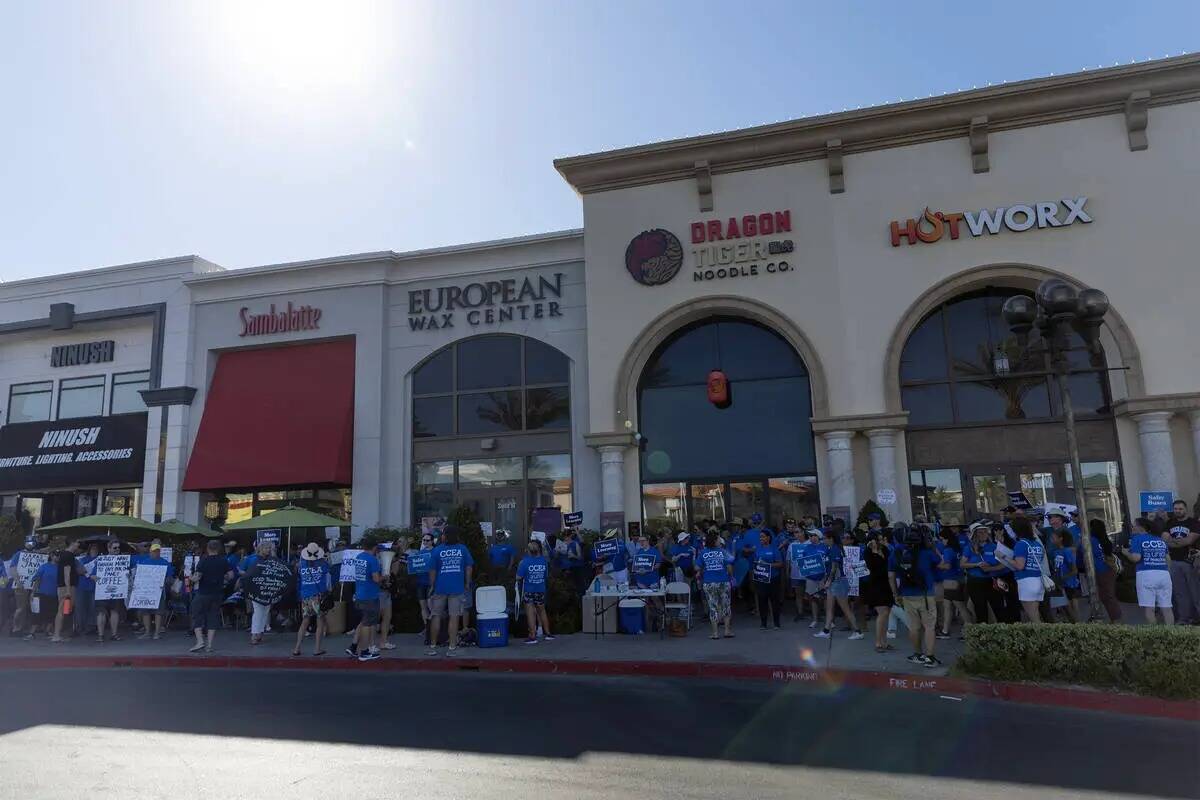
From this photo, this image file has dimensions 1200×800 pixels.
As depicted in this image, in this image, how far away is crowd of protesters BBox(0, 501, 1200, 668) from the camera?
10891mm

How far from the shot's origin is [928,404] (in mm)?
18016

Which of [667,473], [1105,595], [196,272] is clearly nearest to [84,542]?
[196,272]

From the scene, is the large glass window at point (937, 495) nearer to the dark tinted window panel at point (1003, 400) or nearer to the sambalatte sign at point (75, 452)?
the dark tinted window panel at point (1003, 400)

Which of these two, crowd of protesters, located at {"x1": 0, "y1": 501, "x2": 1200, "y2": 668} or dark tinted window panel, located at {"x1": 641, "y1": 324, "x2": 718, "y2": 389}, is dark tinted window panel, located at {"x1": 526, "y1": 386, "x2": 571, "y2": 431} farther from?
crowd of protesters, located at {"x1": 0, "y1": 501, "x2": 1200, "y2": 668}

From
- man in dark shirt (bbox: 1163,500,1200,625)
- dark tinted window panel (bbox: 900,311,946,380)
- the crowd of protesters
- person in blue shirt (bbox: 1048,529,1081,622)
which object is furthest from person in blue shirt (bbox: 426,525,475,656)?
dark tinted window panel (bbox: 900,311,946,380)

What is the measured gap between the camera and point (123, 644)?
48.2 ft

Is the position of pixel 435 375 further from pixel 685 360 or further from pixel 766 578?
pixel 766 578

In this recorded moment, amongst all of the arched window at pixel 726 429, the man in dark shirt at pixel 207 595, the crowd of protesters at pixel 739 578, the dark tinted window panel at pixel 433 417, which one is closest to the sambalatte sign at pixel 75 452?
the crowd of protesters at pixel 739 578

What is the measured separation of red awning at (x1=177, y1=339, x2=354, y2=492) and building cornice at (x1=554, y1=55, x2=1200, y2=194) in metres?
8.26

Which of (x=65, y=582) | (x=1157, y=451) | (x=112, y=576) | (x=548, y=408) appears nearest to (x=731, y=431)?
(x=548, y=408)

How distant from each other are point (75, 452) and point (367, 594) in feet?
53.7

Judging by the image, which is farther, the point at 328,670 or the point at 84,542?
the point at 84,542

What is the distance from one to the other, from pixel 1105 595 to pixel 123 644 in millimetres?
16205

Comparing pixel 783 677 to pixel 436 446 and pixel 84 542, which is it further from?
pixel 84 542
